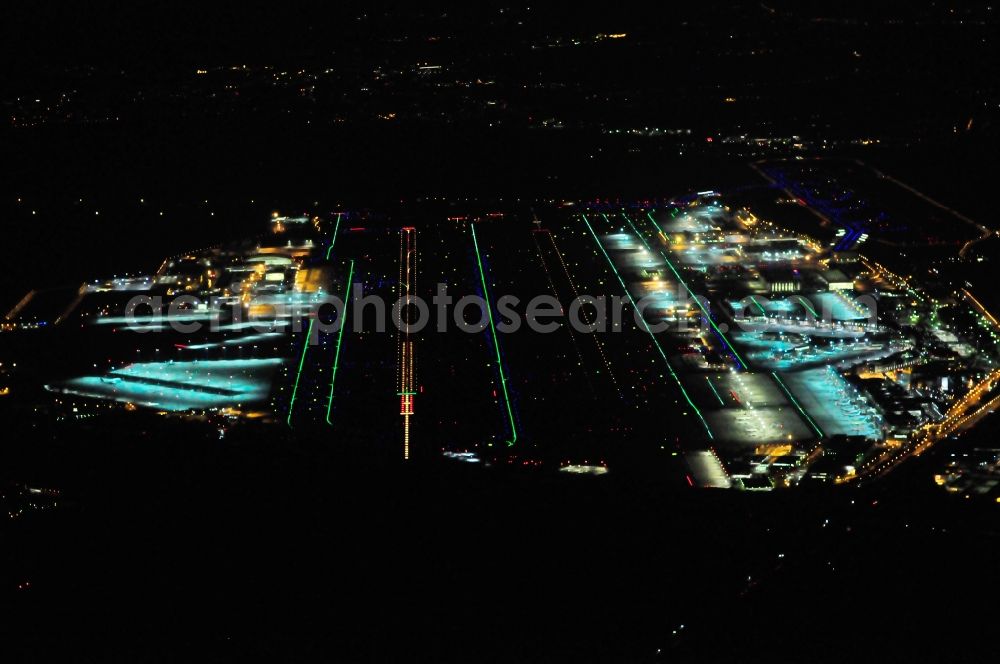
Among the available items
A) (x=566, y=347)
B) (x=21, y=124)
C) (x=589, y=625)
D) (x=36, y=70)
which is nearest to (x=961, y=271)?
(x=566, y=347)

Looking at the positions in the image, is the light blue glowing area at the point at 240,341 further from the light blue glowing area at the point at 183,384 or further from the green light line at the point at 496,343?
the green light line at the point at 496,343

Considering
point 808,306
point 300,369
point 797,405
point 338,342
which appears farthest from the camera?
point 808,306

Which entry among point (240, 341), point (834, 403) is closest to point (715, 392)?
point (834, 403)

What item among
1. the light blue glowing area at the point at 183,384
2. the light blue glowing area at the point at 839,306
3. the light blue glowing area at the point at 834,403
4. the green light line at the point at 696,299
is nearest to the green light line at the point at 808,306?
the light blue glowing area at the point at 839,306

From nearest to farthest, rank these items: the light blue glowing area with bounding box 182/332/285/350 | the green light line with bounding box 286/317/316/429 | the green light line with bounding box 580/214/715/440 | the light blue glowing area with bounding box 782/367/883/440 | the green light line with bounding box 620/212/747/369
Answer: the light blue glowing area with bounding box 782/367/883/440
the green light line with bounding box 580/214/715/440
the green light line with bounding box 286/317/316/429
the green light line with bounding box 620/212/747/369
the light blue glowing area with bounding box 182/332/285/350

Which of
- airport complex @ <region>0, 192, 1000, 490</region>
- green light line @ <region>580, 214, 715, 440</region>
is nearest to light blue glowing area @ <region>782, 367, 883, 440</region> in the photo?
airport complex @ <region>0, 192, 1000, 490</region>

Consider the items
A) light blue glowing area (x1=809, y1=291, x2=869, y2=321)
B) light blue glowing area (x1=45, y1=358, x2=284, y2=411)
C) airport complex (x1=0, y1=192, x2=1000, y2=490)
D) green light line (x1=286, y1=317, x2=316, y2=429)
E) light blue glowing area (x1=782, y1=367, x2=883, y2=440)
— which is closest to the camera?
airport complex (x1=0, y1=192, x2=1000, y2=490)

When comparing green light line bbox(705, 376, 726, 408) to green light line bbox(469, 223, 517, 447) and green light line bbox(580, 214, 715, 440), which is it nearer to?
green light line bbox(580, 214, 715, 440)

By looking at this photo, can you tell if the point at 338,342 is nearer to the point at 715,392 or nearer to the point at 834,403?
the point at 715,392
